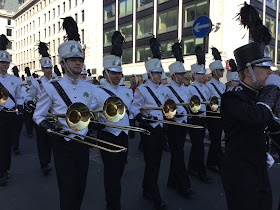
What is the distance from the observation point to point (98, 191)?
15.7 ft

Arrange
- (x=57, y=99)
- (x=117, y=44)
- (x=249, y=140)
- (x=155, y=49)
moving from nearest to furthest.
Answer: (x=249, y=140) < (x=57, y=99) < (x=117, y=44) < (x=155, y=49)

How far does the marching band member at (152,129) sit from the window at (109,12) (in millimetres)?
33222

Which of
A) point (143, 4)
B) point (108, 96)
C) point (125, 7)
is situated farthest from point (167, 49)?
point (108, 96)

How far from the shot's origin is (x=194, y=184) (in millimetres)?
5176

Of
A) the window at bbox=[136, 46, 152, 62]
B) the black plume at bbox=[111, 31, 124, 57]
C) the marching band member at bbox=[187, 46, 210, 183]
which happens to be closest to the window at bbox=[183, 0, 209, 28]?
the window at bbox=[136, 46, 152, 62]

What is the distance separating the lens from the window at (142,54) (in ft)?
98.7

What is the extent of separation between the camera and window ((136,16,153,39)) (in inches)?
1184

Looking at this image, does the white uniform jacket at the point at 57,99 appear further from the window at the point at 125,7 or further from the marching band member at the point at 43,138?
the window at the point at 125,7

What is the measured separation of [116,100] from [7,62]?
3.18 metres

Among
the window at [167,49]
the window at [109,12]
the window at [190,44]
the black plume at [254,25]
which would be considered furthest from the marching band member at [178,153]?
the window at [109,12]

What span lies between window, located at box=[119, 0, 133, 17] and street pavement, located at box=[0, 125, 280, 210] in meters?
29.7

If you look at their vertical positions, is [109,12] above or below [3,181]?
above

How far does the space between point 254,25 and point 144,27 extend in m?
28.9

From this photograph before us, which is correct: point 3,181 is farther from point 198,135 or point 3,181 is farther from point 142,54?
point 142,54
